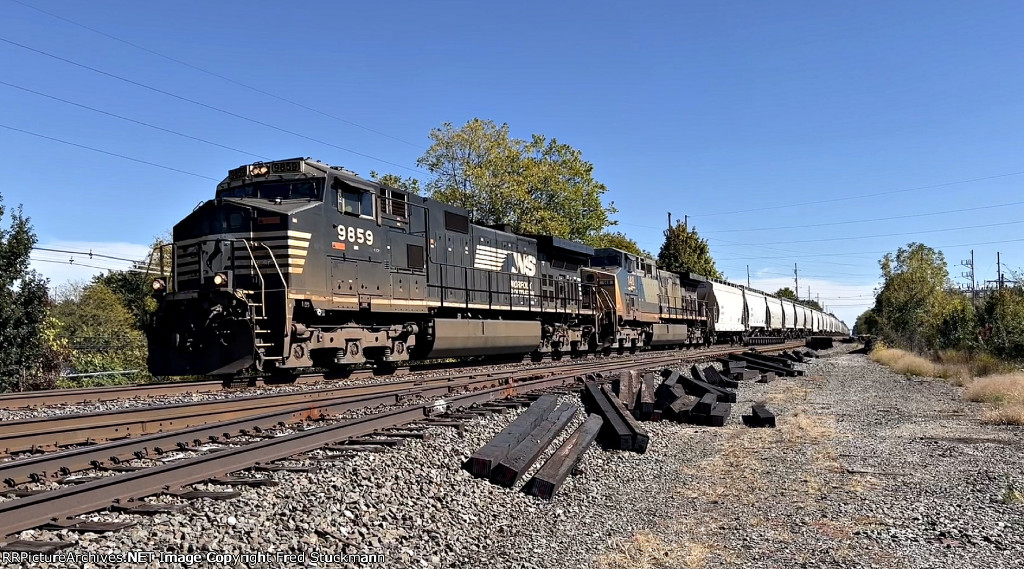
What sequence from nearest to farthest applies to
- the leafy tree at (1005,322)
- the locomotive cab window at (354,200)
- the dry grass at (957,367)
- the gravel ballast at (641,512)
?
the gravel ballast at (641,512), the locomotive cab window at (354,200), the dry grass at (957,367), the leafy tree at (1005,322)

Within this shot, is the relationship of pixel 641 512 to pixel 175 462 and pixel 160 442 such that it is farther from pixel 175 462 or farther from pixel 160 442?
pixel 160 442

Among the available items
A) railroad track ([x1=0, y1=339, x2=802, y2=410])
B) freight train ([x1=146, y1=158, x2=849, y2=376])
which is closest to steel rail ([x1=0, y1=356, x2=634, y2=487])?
freight train ([x1=146, y1=158, x2=849, y2=376])

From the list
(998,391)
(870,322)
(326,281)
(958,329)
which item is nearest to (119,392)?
(326,281)

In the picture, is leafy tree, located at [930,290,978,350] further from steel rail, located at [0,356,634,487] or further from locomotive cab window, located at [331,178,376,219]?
steel rail, located at [0,356,634,487]

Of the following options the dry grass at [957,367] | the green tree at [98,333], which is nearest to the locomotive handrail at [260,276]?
the green tree at [98,333]

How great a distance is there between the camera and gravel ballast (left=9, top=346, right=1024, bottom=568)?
4438 millimetres

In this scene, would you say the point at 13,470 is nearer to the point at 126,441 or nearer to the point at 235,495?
the point at 126,441

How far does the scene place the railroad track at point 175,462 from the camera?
4172mm

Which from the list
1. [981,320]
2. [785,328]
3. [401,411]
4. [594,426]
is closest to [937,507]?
[594,426]

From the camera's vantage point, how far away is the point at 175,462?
5.41m

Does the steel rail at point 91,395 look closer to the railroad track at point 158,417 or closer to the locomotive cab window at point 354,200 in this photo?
the railroad track at point 158,417

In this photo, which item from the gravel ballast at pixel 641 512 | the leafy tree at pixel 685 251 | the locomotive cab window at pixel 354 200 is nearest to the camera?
the gravel ballast at pixel 641 512

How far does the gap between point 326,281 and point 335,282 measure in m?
0.27

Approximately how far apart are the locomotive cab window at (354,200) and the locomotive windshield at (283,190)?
39 centimetres
